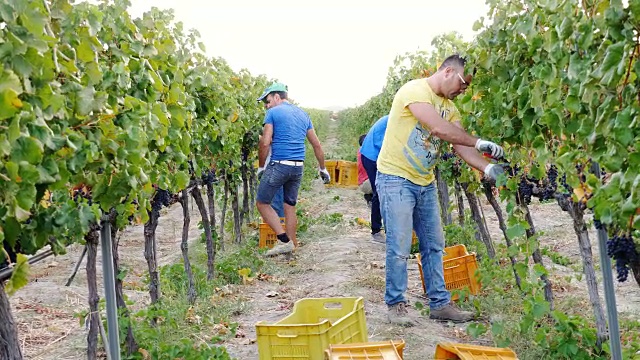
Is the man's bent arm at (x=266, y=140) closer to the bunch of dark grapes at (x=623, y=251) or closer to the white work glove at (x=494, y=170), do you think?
the white work glove at (x=494, y=170)

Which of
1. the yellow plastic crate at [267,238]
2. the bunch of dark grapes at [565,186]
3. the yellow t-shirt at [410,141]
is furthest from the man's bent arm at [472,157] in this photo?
the yellow plastic crate at [267,238]

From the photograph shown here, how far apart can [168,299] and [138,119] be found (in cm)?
371

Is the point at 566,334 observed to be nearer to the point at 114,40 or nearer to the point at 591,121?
the point at 591,121

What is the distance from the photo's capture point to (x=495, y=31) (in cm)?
383

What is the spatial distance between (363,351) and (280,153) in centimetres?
454

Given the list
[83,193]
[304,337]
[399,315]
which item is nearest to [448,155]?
[399,315]

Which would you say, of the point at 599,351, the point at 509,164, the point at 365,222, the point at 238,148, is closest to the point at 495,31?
the point at 509,164

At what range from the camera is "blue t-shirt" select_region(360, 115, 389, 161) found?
800 centimetres

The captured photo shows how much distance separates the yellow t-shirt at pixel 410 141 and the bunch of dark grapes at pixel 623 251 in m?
2.39

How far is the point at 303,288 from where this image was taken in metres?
7.25

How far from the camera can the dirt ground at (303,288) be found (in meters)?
5.53

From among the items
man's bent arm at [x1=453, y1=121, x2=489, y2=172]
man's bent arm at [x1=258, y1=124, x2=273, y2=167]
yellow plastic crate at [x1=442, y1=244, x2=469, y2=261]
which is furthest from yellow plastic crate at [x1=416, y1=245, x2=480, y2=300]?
Answer: man's bent arm at [x1=258, y1=124, x2=273, y2=167]

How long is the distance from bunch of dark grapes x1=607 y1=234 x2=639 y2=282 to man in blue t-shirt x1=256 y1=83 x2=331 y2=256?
18.1 ft

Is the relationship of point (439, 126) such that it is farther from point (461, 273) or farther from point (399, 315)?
point (461, 273)
